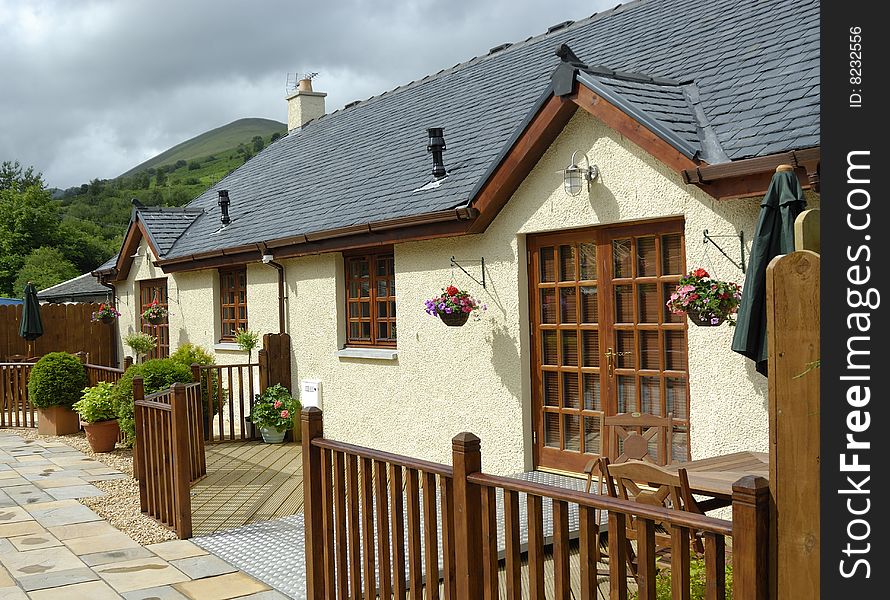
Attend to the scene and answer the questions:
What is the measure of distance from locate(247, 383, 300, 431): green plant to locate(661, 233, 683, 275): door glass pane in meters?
6.44

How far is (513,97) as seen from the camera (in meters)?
11.7

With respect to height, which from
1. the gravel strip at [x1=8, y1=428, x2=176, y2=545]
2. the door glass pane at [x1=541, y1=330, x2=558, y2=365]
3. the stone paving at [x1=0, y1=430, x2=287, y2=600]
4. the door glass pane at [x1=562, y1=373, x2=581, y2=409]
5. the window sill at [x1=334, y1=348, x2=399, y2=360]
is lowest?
the gravel strip at [x1=8, y1=428, x2=176, y2=545]

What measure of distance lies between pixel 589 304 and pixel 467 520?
177 inches

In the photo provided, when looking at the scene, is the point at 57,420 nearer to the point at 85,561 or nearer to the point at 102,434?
the point at 102,434

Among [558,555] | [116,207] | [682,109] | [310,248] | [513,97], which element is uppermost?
[116,207]

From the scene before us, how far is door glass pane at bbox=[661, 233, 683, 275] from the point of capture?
7184 mm

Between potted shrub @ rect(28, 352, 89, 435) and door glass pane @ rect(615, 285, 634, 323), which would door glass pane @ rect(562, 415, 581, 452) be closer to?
door glass pane @ rect(615, 285, 634, 323)

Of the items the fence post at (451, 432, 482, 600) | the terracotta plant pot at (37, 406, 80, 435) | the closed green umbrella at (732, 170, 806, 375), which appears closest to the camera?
the fence post at (451, 432, 482, 600)

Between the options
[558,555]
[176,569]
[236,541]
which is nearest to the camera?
[558,555]

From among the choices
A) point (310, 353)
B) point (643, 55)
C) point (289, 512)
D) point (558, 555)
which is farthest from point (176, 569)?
point (643, 55)

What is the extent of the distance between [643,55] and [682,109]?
269 centimetres

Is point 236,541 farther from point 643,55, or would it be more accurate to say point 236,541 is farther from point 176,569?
point 643,55

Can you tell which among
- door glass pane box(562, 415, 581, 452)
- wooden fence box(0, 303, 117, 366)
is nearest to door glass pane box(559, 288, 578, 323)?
door glass pane box(562, 415, 581, 452)
